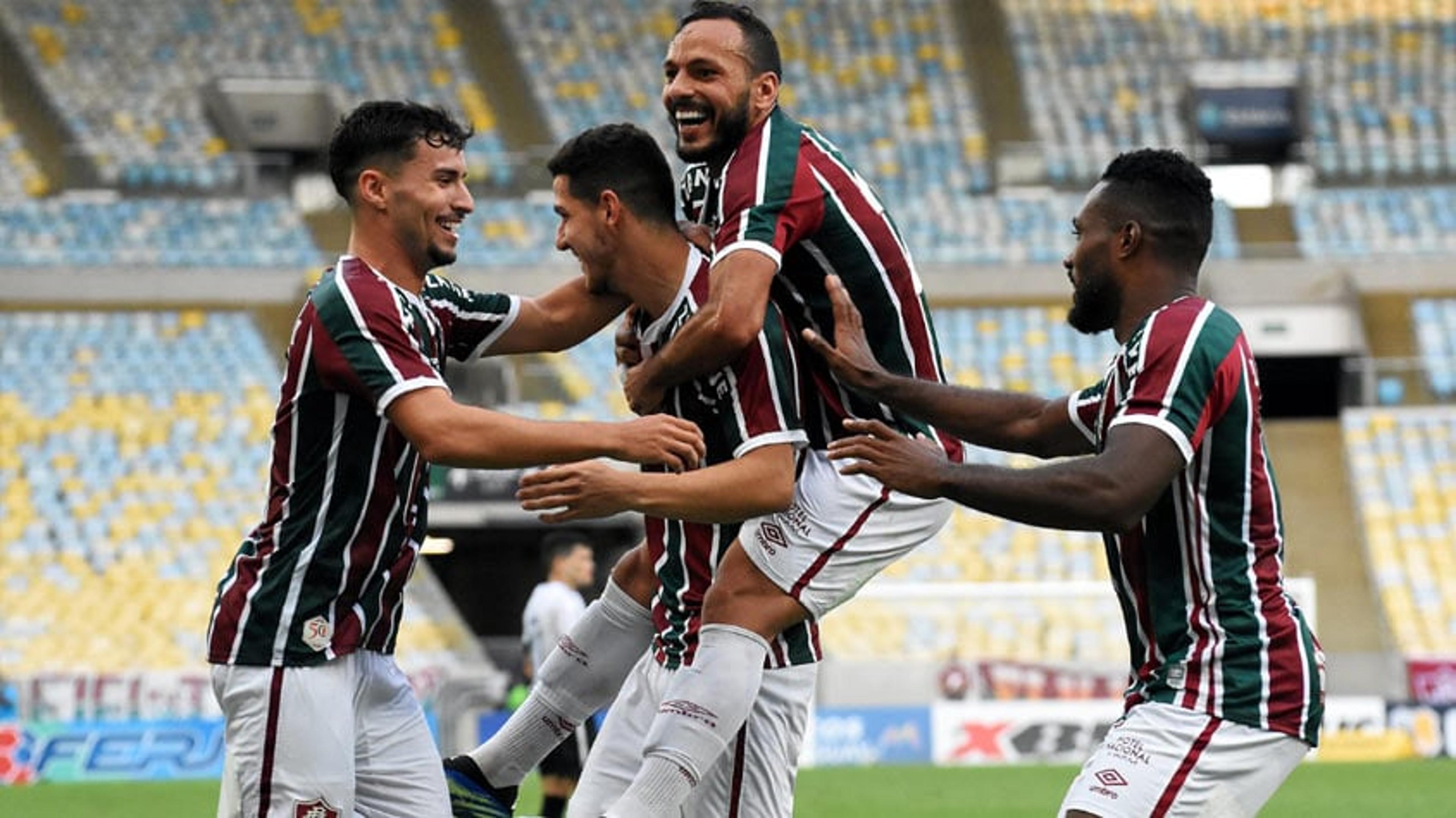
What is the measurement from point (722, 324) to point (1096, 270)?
3.15ft

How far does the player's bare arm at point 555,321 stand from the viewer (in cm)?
627

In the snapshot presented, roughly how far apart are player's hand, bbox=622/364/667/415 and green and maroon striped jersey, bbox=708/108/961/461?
444 mm

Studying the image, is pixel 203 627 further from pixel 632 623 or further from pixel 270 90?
pixel 632 623

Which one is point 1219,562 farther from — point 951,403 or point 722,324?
point 722,324

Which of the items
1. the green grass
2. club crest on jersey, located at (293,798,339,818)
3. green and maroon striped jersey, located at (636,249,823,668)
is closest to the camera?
club crest on jersey, located at (293,798,339,818)

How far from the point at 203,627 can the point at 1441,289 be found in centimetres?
1508

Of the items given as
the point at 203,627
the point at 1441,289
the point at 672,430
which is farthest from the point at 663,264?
the point at 1441,289

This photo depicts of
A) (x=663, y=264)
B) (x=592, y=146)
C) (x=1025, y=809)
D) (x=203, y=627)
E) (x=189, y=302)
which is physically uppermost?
(x=189, y=302)

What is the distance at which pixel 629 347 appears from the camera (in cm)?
593

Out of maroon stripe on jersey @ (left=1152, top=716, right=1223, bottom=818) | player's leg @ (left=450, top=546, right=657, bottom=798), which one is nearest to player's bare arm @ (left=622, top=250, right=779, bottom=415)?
player's leg @ (left=450, top=546, right=657, bottom=798)

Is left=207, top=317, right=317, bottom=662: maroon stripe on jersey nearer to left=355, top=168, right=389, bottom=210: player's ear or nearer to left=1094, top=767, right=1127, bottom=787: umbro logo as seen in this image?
left=355, top=168, right=389, bottom=210: player's ear

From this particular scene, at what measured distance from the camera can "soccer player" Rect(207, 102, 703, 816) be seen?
514 cm

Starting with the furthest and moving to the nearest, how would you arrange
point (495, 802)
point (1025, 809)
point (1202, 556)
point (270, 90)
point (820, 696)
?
point (270, 90), point (820, 696), point (1025, 809), point (495, 802), point (1202, 556)

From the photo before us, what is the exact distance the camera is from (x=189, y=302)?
2516 centimetres
